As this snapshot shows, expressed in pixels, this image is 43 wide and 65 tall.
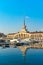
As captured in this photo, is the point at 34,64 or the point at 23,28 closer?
the point at 34,64

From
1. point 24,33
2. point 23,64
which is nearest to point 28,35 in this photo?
point 24,33

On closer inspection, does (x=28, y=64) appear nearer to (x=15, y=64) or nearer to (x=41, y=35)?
(x=15, y=64)

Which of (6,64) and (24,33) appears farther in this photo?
(24,33)

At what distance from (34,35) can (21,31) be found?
34.8 ft

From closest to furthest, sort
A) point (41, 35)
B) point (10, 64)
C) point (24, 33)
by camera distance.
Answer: point (10, 64) < point (41, 35) < point (24, 33)

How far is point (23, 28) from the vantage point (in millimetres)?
105312

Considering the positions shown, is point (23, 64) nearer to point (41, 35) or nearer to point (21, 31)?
point (41, 35)

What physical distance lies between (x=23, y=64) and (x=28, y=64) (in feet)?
1.61

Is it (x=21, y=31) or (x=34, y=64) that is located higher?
(x=21, y=31)

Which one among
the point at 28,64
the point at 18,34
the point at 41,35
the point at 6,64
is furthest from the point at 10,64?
the point at 18,34

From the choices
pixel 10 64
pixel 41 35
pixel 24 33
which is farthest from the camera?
pixel 24 33

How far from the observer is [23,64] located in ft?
50.0

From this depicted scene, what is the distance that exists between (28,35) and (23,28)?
5.42 metres

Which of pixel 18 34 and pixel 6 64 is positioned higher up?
pixel 18 34
